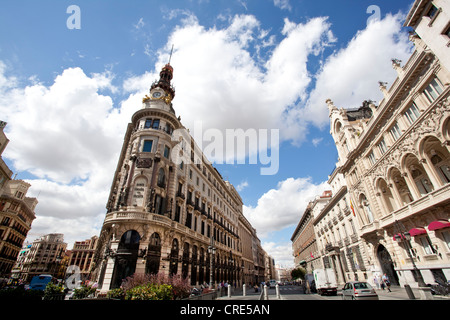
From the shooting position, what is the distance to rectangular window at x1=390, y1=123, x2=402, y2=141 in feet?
66.5

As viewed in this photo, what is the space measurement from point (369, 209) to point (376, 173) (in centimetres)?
579

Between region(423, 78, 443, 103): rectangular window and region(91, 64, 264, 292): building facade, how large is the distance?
74.6 feet

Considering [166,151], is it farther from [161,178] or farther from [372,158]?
[372,158]

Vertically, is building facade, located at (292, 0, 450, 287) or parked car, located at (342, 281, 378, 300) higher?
building facade, located at (292, 0, 450, 287)

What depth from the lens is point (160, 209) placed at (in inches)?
936

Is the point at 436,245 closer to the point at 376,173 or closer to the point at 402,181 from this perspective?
the point at 402,181

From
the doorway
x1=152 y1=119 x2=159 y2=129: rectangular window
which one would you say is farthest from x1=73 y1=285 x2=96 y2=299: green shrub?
the doorway

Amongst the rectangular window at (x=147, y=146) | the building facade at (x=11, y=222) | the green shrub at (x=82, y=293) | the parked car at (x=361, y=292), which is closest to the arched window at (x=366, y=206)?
the parked car at (x=361, y=292)

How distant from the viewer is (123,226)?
67.3 ft

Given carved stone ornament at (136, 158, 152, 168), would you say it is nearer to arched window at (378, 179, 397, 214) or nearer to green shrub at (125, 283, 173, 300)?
green shrub at (125, 283, 173, 300)

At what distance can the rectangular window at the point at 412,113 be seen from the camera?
58.6ft

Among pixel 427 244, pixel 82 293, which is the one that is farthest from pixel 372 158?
pixel 82 293

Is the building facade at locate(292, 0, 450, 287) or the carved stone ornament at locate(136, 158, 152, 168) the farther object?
the carved stone ornament at locate(136, 158, 152, 168)

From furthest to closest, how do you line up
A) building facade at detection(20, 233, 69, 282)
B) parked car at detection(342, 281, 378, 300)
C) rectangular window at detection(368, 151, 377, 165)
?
building facade at detection(20, 233, 69, 282), rectangular window at detection(368, 151, 377, 165), parked car at detection(342, 281, 378, 300)
